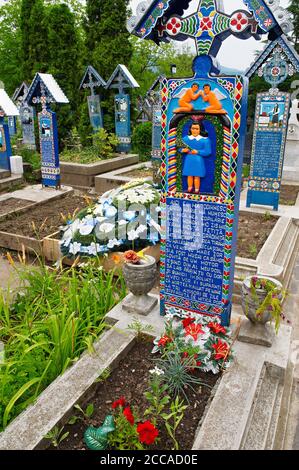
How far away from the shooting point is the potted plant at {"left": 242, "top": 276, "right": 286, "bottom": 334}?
3326 millimetres

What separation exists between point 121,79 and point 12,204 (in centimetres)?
756

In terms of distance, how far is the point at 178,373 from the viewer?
10.2 ft

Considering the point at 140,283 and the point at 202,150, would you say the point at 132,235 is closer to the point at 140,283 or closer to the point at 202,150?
the point at 140,283

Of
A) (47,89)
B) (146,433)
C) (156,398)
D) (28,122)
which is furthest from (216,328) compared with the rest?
(28,122)

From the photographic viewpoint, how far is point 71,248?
221 inches

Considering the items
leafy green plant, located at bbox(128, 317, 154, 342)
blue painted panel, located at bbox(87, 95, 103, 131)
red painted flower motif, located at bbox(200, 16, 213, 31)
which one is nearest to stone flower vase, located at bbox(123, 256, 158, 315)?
leafy green plant, located at bbox(128, 317, 154, 342)

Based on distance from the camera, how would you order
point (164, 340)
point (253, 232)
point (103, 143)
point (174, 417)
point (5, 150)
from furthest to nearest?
point (103, 143) < point (5, 150) < point (253, 232) < point (164, 340) < point (174, 417)

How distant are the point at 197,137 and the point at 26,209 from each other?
17.7 ft

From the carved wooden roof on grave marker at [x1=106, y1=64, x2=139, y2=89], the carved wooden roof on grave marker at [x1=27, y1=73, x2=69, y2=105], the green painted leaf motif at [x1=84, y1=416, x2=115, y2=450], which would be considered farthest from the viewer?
the carved wooden roof on grave marker at [x1=106, y1=64, x2=139, y2=89]

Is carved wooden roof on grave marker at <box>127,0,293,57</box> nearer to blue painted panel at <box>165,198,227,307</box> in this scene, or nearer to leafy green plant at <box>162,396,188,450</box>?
blue painted panel at <box>165,198,227,307</box>

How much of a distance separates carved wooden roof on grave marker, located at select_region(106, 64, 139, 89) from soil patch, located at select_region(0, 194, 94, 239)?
21.6ft

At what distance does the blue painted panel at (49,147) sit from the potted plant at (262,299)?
711 cm

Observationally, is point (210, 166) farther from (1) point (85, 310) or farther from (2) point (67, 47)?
(2) point (67, 47)

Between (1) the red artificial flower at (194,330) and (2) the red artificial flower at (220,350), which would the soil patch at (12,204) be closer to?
(1) the red artificial flower at (194,330)
